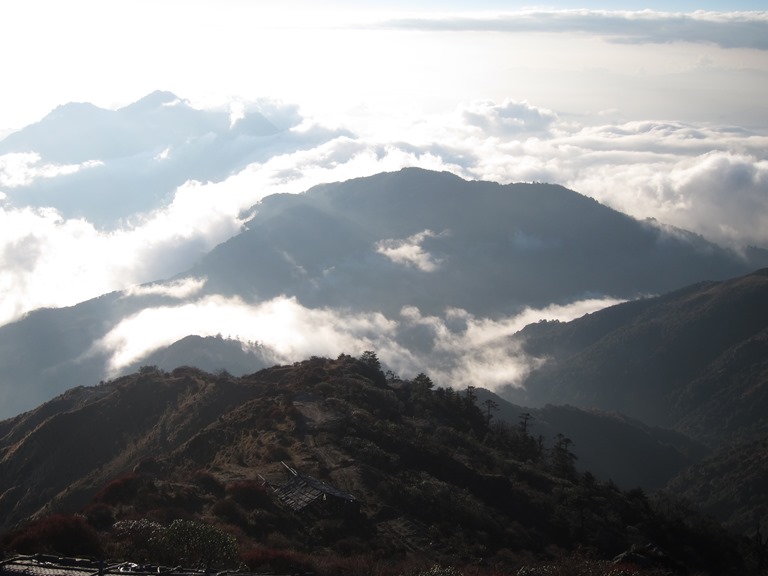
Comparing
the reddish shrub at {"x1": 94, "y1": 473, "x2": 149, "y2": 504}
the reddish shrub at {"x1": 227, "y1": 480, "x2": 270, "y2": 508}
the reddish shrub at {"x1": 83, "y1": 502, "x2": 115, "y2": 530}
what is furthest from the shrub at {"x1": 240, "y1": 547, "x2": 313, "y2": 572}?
the reddish shrub at {"x1": 94, "y1": 473, "x2": 149, "y2": 504}

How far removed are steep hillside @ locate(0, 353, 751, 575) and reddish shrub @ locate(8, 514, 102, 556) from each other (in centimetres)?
10

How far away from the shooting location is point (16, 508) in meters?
A: 76.8

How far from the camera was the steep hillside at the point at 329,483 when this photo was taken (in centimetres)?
4322

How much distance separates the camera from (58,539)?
3628 cm

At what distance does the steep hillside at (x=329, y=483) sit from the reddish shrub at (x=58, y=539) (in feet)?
0.32

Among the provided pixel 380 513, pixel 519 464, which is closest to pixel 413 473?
pixel 380 513

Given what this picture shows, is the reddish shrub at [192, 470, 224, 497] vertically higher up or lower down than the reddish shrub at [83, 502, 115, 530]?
lower down

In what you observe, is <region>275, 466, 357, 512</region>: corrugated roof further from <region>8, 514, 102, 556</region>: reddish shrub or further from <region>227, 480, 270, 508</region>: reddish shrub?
<region>8, 514, 102, 556</region>: reddish shrub

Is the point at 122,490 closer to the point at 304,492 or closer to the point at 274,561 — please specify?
the point at 304,492

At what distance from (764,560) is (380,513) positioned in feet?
114

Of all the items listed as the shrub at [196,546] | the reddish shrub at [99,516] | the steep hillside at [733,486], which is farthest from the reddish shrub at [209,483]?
the steep hillside at [733,486]

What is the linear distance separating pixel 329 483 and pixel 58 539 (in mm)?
20810

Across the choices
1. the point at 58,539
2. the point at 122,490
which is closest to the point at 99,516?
the point at 122,490

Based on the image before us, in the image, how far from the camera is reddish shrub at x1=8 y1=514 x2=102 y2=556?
116ft
